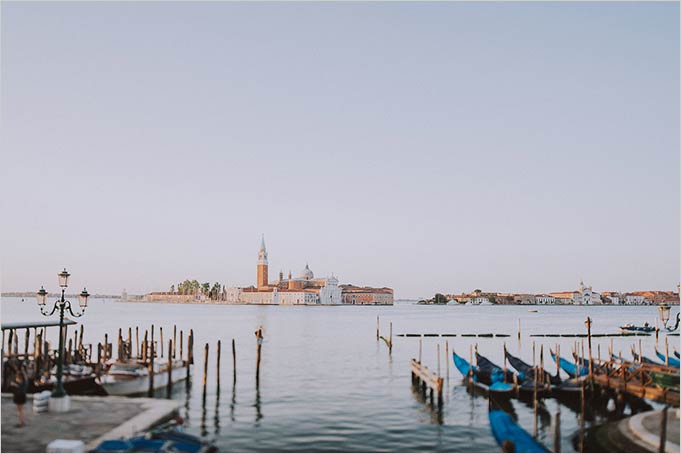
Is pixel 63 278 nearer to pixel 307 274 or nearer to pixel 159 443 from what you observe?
pixel 159 443

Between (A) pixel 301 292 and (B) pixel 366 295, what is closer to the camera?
(A) pixel 301 292

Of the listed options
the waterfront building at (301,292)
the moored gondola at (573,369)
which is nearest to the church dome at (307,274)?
the waterfront building at (301,292)

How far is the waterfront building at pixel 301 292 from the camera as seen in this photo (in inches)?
6585

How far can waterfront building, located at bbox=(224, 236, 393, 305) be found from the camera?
549 feet

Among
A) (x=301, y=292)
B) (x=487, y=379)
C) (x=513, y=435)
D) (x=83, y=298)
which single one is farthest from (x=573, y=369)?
(x=301, y=292)

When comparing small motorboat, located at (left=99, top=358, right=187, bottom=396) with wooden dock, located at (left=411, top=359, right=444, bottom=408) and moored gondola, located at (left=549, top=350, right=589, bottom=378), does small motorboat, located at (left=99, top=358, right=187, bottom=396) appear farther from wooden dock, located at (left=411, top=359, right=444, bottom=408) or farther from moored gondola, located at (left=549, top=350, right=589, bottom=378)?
moored gondola, located at (left=549, top=350, right=589, bottom=378)

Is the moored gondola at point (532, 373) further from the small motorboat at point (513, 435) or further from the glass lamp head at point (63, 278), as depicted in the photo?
the glass lamp head at point (63, 278)

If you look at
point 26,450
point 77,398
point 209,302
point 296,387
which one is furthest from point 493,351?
point 209,302

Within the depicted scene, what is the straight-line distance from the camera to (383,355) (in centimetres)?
3475

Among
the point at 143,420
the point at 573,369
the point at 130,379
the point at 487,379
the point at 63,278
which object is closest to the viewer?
the point at 143,420

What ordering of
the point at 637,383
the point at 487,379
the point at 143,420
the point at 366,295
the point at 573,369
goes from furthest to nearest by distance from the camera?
the point at 366,295 < the point at 573,369 < the point at 487,379 < the point at 637,383 < the point at 143,420

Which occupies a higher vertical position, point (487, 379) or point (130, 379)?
point (130, 379)

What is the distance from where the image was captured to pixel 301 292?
545 feet

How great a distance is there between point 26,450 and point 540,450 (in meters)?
8.04
